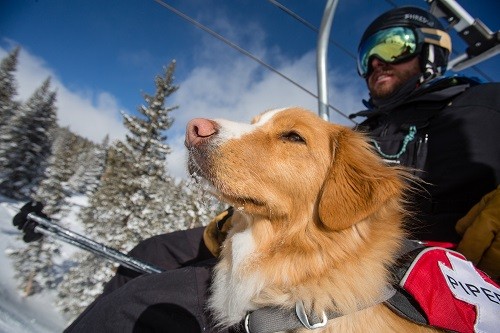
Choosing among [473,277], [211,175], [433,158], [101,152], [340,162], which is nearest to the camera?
[473,277]

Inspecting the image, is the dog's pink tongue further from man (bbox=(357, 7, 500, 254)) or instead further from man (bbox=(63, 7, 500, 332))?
man (bbox=(357, 7, 500, 254))

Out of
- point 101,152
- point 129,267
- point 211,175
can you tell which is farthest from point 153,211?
point 101,152

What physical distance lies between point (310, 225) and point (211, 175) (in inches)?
34.7

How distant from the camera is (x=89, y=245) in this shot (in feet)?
13.3

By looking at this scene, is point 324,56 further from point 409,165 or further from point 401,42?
point 409,165

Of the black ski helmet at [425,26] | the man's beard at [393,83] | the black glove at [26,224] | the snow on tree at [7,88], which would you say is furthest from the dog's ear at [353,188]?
the snow on tree at [7,88]

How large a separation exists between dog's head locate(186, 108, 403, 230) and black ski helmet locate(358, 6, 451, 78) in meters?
2.88

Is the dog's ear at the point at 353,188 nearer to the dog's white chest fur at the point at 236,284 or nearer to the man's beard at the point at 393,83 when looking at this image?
→ the dog's white chest fur at the point at 236,284

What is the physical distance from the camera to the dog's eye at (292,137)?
2.70m

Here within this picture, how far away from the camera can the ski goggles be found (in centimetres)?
459

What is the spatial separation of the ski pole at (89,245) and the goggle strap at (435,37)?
502 centimetres

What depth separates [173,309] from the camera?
250cm

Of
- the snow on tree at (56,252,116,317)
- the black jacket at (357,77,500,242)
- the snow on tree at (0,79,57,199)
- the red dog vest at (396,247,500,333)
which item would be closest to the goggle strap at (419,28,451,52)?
the black jacket at (357,77,500,242)

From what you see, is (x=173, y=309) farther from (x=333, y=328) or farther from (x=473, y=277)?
(x=473, y=277)
